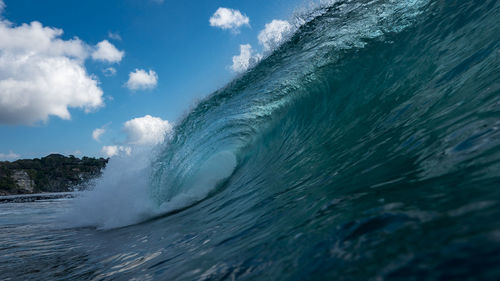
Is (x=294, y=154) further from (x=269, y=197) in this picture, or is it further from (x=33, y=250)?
(x=33, y=250)

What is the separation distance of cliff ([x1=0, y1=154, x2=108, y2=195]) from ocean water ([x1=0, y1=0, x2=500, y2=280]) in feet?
279

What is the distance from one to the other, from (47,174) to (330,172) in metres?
118

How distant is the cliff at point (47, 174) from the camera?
89.6 meters

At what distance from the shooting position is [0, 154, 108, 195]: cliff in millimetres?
89562

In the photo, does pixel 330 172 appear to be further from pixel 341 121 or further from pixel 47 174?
pixel 47 174

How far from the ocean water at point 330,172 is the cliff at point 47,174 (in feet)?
279

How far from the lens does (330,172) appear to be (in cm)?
395

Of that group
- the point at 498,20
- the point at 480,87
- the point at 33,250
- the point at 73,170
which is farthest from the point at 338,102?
the point at 73,170

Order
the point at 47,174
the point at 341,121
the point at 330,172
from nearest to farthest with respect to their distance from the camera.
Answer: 1. the point at 330,172
2. the point at 341,121
3. the point at 47,174

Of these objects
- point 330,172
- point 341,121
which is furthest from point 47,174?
point 330,172

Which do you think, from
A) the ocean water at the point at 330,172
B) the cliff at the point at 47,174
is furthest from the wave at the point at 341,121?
the cliff at the point at 47,174

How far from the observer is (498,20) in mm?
5230

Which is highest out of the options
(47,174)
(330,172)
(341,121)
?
(47,174)

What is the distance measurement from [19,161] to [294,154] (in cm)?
13144
